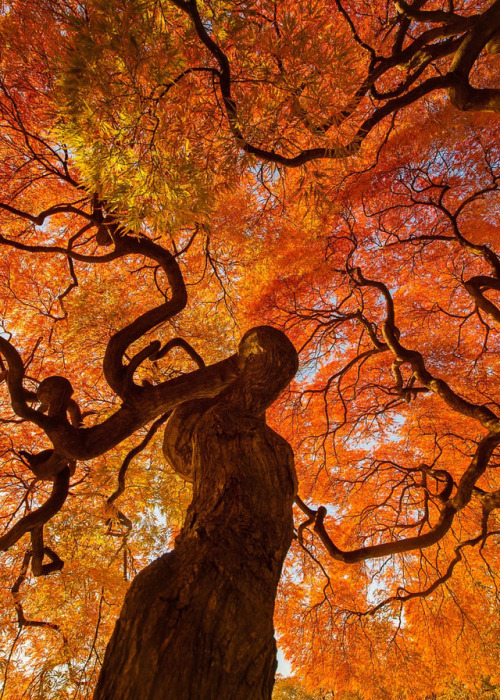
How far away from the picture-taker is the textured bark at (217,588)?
3.49 ft

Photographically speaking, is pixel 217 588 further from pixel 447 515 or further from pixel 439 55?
pixel 439 55

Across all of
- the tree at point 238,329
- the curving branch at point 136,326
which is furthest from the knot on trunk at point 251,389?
the curving branch at point 136,326

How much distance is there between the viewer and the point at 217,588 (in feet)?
4.16

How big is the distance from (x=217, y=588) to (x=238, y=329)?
12.5ft

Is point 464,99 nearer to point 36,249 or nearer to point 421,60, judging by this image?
point 421,60

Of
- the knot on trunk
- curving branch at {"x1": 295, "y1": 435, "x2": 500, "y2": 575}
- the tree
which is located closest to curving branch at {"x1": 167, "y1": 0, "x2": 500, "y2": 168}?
the tree

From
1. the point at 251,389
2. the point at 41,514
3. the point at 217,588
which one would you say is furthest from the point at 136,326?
the point at 217,588

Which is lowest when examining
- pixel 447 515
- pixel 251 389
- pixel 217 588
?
pixel 217 588

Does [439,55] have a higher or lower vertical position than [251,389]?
higher

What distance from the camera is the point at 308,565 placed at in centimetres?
489

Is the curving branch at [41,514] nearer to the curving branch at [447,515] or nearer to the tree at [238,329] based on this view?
the tree at [238,329]

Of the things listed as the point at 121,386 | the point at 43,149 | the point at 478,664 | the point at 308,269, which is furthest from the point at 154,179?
the point at 478,664

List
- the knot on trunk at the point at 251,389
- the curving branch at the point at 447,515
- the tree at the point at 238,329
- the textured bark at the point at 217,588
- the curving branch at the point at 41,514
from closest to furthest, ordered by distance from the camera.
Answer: the textured bark at the point at 217,588 < the tree at the point at 238,329 < the knot on trunk at the point at 251,389 < the curving branch at the point at 41,514 < the curving branch at the point at 447,515

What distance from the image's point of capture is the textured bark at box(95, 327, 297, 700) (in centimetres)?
106
